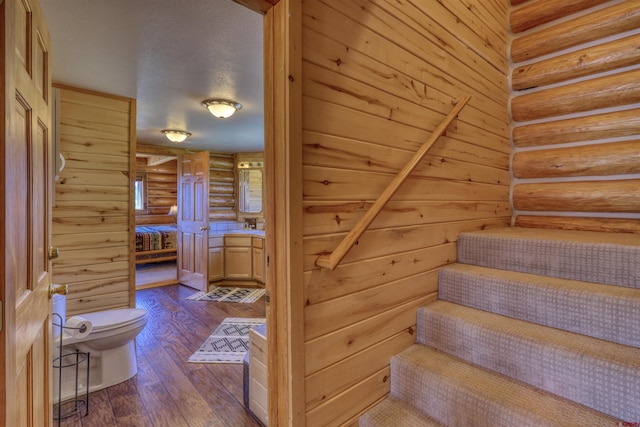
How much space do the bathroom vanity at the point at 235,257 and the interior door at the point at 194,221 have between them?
226mm

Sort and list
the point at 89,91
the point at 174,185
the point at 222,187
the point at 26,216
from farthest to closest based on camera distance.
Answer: the point at 174,185 → the point at 222,187 → the point at 89,91 → the point at 26,216

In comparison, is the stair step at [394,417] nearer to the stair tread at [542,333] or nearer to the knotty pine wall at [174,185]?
the stair tread at [542,333]

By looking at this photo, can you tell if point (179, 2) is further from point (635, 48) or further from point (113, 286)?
point (635, 48)

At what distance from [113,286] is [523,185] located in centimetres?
370

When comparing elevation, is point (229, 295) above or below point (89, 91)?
below

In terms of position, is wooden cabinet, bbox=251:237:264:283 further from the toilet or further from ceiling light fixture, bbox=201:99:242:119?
the toilet

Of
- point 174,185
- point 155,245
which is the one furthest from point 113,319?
point 174,185

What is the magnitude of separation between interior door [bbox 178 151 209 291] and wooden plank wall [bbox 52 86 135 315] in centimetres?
178

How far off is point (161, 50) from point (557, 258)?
2759 mm

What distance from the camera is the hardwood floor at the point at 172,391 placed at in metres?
1.96

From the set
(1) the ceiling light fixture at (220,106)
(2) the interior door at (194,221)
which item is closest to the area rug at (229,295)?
(2) the interior door at (194,221)

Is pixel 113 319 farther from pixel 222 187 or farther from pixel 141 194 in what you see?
pixel 141 194

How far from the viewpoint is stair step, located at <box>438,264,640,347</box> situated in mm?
1269

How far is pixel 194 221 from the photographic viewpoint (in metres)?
4.97
